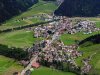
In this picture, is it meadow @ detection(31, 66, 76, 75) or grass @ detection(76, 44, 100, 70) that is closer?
meadow @ detection(31, 66, 76, 75)

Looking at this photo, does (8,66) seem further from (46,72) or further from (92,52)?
(92,52)

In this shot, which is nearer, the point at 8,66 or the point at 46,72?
the point at 46,72

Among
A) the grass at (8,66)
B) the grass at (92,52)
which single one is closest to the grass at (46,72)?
the grass at (8,66)

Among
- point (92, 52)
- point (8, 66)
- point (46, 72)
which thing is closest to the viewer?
point (46, 72)

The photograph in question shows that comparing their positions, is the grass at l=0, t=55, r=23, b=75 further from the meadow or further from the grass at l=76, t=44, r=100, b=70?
the grass at l=76, t=44, r=100, b=70

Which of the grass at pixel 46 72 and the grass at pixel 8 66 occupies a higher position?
the grass at pixel 46 72

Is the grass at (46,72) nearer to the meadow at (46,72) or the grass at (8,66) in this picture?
the meadow at (46,72)

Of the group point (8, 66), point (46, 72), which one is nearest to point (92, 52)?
point (46, 72)

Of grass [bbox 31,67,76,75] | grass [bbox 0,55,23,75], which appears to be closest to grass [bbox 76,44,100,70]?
grass [bbox 31,67,76,75]

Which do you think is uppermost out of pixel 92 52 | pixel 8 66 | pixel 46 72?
pixel 46 72
